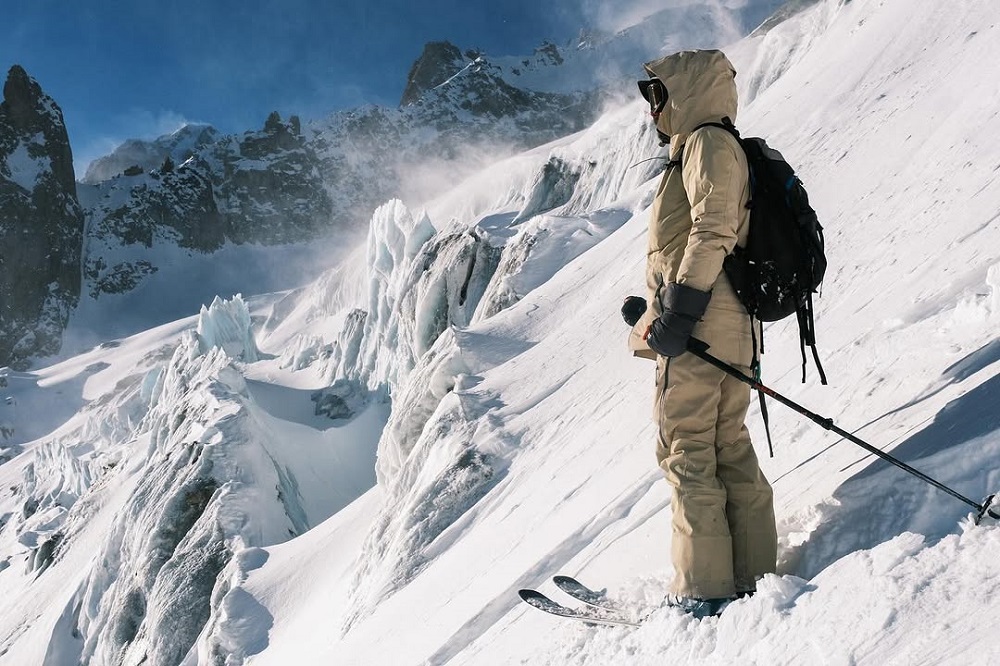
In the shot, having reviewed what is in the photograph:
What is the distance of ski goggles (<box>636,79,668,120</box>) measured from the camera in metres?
3.17

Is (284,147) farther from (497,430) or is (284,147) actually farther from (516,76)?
(497,430)

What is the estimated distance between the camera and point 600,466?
647 centimetres

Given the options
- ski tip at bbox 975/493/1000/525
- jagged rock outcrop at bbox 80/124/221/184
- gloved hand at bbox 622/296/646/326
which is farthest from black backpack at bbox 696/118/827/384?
jagged rock outcrop at bbox 80/124/221/184

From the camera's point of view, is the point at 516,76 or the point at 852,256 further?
the point at 516,76

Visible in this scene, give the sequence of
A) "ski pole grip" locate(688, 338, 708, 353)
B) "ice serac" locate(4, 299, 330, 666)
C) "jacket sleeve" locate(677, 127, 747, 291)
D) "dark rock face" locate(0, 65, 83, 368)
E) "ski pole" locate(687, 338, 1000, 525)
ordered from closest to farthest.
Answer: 1. "ski pole" locate(687, 338, 1000, 525)
2. "jacket sleeve" locate(677, 127, 747, 291)
3. "ski pole grip" locate(688, 338, 708, 353)
4. "ice serac" locate(4, 299, 330, 666)
5. "dark rock face" locate(0, 65, 83, 368)

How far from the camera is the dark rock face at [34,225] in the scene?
108m

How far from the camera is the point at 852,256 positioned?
24.5 ft

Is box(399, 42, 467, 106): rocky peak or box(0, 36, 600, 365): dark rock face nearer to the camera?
box(0, 36, 600, 365): dark rock face

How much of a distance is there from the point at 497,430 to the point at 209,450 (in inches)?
480

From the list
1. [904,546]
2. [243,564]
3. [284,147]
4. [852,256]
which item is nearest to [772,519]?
[904,546]

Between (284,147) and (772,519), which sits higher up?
(284,147)

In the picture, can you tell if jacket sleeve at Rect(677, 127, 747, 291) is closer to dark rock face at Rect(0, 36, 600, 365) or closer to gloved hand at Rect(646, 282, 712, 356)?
gloved hand at Rect(646, 282, 712, 356)

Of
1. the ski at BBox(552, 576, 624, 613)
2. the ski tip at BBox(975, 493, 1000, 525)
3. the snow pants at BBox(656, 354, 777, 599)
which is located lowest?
the ski at BBox(552, 576, 624, 613)

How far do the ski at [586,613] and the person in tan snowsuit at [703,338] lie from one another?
38cm
